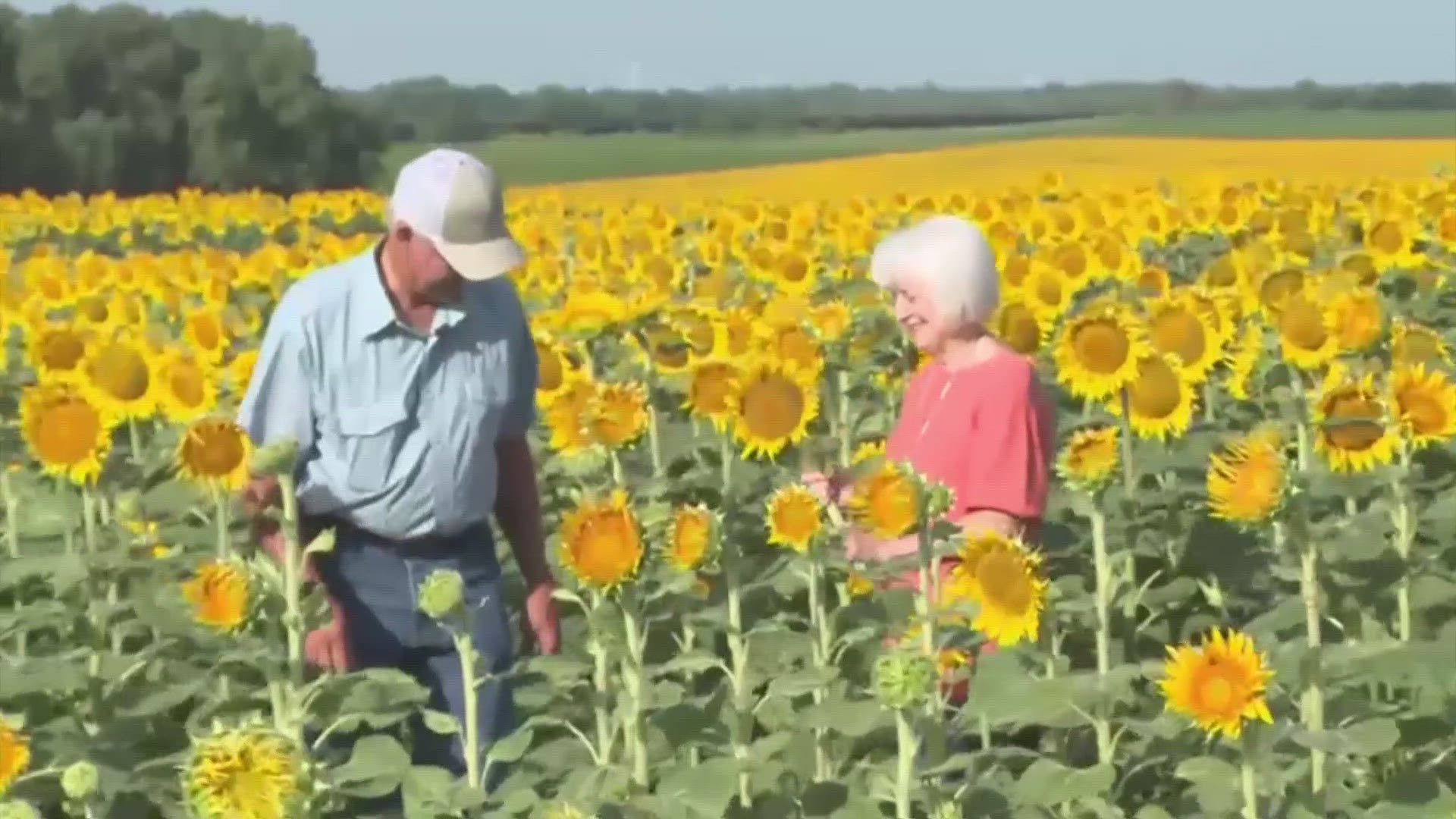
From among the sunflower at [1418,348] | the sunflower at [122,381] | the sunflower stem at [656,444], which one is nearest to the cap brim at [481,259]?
the sunflower at [122,381]

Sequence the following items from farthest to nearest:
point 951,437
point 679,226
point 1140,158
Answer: point 1140,158, point 679,226, point 951,437

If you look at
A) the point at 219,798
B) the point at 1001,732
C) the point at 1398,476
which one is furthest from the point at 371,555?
the point at 1398,476

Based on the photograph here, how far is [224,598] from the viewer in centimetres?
338

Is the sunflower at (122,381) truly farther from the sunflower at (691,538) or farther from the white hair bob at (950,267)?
the sunflower at (691,538)

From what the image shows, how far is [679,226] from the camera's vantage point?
477 inches

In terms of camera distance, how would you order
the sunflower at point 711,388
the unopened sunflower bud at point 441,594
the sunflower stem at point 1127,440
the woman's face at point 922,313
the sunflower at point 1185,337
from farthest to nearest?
the sunflower at point 1185,337 < the sunflower stem at point 1127,440 < the sunflower at point 711,388 < the woman's face at point 922,313 < the unopened sunflower bud at point 441,594

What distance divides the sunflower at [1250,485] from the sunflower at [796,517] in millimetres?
661

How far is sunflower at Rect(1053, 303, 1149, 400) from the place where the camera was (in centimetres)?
473

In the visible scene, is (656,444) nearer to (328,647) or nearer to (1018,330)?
(1018,330)

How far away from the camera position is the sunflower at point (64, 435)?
14.3 ft

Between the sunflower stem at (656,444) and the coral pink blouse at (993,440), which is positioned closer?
the coral pink blouse at (993,440)

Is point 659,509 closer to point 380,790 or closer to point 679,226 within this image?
point 380,790

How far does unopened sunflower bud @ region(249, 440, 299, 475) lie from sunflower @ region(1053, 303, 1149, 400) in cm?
182

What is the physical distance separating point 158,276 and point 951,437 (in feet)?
15.9
